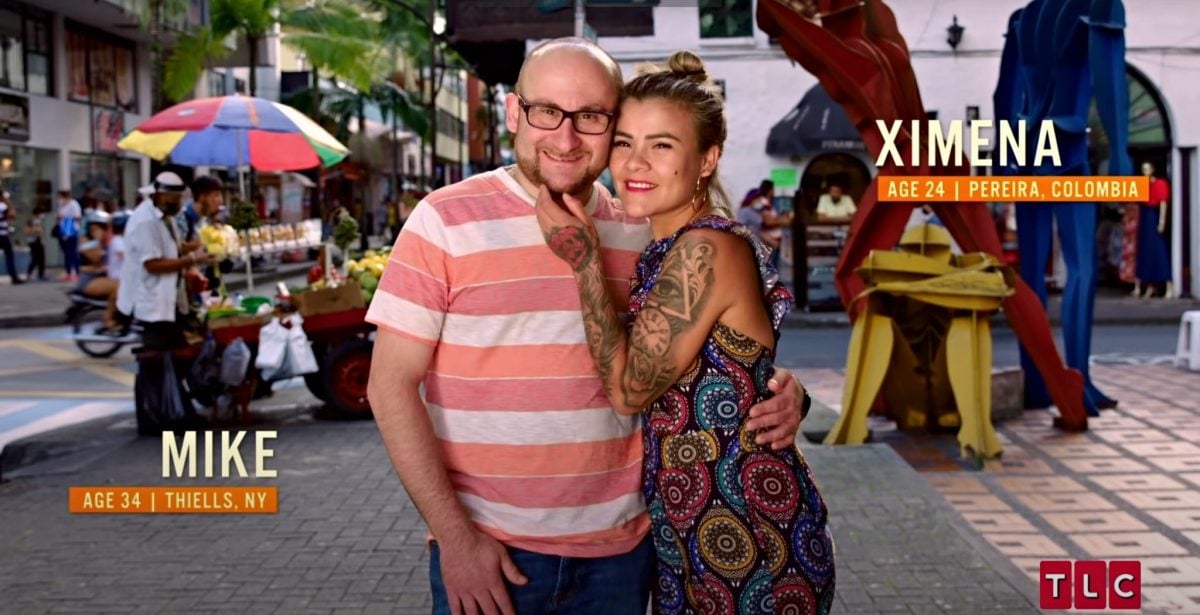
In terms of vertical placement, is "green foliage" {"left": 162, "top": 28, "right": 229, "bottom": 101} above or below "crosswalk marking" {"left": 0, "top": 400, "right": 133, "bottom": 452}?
above

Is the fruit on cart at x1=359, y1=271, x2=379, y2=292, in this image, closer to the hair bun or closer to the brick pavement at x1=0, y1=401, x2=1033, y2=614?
the brick pavement at x1=0, y1=401, x2=1033, y2=614

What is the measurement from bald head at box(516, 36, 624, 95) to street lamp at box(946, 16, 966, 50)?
17854 millimetres

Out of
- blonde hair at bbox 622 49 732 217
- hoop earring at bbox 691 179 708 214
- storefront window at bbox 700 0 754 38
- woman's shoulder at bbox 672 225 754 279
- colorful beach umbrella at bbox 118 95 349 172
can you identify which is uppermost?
storefront window at bbox 700 0 754 38

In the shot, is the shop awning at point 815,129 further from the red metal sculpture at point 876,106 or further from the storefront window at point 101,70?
the storefront window at point 101,70

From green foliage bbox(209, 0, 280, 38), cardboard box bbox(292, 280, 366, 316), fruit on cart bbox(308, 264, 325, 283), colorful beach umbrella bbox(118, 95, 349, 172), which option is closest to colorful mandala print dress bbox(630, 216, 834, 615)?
cardboard box bbox(292, 280, 366, 316)

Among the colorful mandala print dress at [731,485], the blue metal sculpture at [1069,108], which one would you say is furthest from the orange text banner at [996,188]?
the colorful mandala print dress at [731,485]

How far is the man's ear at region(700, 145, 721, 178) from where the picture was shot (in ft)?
8.57

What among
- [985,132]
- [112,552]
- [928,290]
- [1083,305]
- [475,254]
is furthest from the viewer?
[985,132]

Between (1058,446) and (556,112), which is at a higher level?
(556,112)

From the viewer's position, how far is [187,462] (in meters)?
7.59

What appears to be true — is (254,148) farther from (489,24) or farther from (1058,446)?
(1058,446)

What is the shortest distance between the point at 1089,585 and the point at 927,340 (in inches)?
134

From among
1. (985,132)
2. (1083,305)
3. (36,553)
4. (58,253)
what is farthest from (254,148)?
(58,253)

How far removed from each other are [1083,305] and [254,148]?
7.00 m
